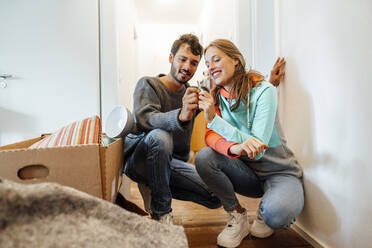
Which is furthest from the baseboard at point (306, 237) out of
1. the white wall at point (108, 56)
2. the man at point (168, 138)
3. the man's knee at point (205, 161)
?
the white wall at point (108, 56)

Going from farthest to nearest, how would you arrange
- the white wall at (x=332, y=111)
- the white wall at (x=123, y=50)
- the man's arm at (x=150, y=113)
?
the white wall at (x=123, y=50)
the man's arm at (x=150, y=113)
the white wall at (x=332, y=111)

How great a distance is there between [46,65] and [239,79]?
65.9 inches

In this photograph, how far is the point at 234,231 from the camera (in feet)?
2.65

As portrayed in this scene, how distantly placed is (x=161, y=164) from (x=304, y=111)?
1.91 feet

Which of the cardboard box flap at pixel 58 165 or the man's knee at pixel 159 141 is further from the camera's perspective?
the man's knee at pixel 159 141

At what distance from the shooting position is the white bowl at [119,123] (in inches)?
36.0

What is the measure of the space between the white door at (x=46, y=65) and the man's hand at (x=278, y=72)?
1392 millimetres

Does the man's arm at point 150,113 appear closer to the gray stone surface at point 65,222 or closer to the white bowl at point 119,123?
the white bowl at point 119,123

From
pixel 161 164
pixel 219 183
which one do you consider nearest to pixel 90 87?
pixel 161 164

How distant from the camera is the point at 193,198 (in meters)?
1.05

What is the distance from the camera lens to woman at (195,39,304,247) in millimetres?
762

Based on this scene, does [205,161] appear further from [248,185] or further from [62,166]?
[62,166]

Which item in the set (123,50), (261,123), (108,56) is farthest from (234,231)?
(123,50)

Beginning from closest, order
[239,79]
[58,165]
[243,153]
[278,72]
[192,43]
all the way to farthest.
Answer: [58,165] → [243,153] → [239,79] → [278,72] → [192,43]
